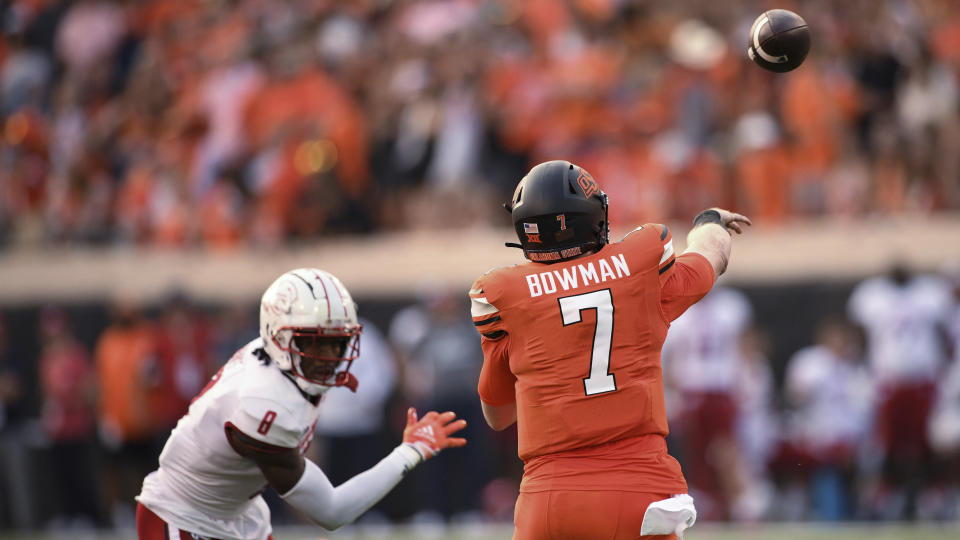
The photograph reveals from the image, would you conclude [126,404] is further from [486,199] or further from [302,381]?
[302,381]

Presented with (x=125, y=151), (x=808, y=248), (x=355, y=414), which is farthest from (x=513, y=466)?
(x=125, y=151)

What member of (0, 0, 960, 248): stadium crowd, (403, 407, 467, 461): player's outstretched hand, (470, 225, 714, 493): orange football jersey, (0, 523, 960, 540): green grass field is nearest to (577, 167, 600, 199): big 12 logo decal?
(470, 225, 714, 493): orange football jersey

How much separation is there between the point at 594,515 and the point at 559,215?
0.96 metres

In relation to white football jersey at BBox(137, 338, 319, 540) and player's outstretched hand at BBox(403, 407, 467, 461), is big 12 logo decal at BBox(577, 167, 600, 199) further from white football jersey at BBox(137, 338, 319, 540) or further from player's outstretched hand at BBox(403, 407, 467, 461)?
white football jersey at BBox(137, 338, 319, 540)

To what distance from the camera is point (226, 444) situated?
4.69 metres

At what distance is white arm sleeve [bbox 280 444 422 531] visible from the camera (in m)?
4.64

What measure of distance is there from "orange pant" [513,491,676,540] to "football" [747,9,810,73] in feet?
6.72

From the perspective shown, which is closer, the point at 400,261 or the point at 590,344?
the point at 590,344

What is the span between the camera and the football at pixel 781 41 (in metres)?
5.21

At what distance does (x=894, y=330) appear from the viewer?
995cm

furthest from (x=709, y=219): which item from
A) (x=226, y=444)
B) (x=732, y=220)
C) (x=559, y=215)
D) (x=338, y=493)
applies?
(x=226, y=444)

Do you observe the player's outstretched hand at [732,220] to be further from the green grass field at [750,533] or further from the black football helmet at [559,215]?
the green grass field at [750,533]

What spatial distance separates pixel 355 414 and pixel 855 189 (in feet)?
14.9

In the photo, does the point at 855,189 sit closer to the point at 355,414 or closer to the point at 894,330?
the point at 894,330
